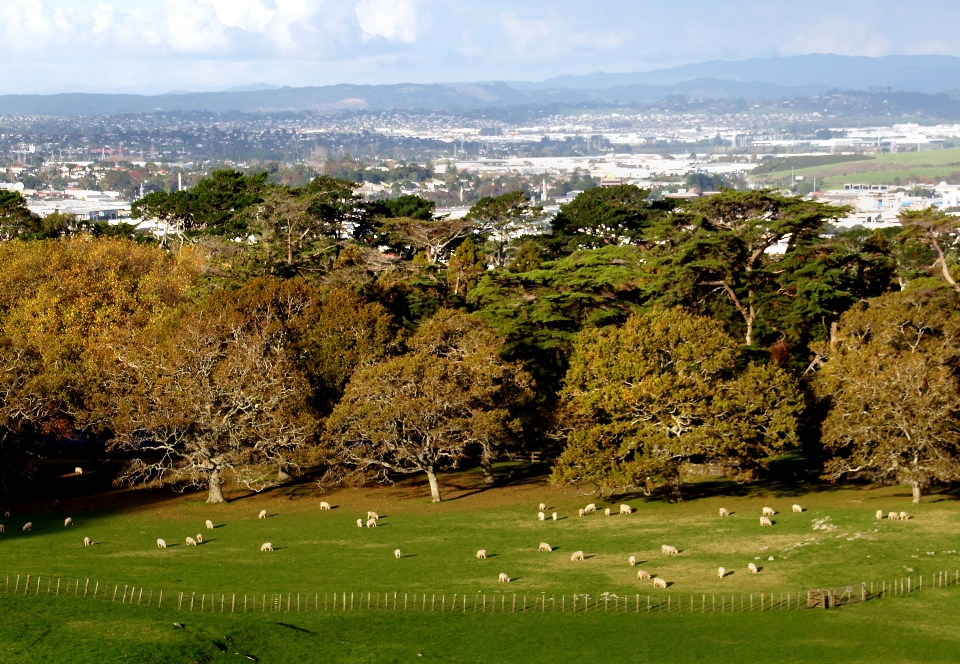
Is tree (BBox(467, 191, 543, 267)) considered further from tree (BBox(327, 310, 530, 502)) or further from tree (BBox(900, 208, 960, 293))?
tree (BBox(327, 310, 530, 502))

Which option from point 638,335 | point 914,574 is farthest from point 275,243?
point 914,574

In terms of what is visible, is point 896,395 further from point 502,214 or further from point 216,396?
point 502,214

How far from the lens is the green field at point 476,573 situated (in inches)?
1326

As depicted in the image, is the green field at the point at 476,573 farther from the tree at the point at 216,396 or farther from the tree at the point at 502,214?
the tree at the point at 502,214

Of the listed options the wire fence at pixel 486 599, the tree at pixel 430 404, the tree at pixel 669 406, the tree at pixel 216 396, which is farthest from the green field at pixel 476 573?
the tree at pixel 430 404

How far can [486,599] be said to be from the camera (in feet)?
125

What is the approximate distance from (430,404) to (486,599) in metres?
14.4

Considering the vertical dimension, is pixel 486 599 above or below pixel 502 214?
below

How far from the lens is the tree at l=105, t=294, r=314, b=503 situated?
52.7m

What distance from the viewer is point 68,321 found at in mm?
59594

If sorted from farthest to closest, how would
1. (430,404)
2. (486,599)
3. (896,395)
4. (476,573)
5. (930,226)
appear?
(930,226) → (430,404) → (896,395) → (476,573) → (486,599)

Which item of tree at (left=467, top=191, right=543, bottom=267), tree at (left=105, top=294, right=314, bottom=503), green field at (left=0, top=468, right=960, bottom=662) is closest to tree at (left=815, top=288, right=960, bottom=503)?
green field at (left=0, top=468, right=960, bottom=662)

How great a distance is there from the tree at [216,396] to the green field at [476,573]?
2196 mm

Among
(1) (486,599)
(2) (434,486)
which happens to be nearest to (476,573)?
(1) (486,599)
